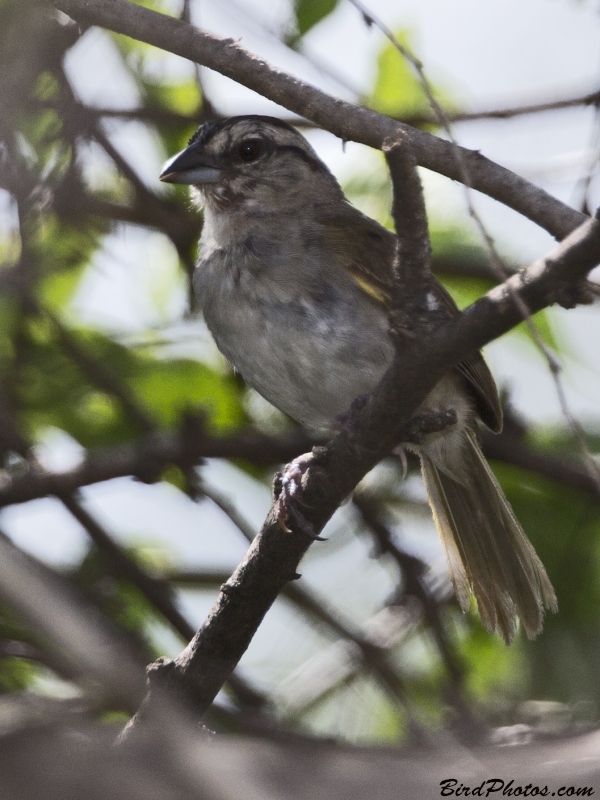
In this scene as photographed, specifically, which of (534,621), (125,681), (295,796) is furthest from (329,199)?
(295,796)

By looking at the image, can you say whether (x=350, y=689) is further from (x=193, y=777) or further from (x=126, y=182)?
(x=193, y=777)

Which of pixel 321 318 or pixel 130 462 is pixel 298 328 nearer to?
pixel 321 318

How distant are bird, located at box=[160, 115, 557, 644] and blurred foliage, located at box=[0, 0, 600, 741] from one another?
0.28 m

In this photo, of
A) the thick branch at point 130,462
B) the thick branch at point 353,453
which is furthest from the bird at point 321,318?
the thick branch at point 353,453

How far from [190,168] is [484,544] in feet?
5.74

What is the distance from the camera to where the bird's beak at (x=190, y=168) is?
4.16m

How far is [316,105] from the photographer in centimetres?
271

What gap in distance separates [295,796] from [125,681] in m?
0.48

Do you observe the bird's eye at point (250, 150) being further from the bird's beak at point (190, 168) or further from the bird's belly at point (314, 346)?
the bird's belly at point (314, 346)

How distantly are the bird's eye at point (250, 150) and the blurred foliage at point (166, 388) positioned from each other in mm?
246

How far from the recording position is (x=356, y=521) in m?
4.61

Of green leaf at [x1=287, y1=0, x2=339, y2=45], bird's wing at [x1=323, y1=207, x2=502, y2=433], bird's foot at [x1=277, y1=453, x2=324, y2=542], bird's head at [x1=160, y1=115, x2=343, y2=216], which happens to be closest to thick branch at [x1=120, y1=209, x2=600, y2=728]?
bird's foot at [x1=277, y1=453, x2=324, y2=542]

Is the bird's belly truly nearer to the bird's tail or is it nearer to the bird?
the bird

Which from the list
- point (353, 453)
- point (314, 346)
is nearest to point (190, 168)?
point (314, 346)
